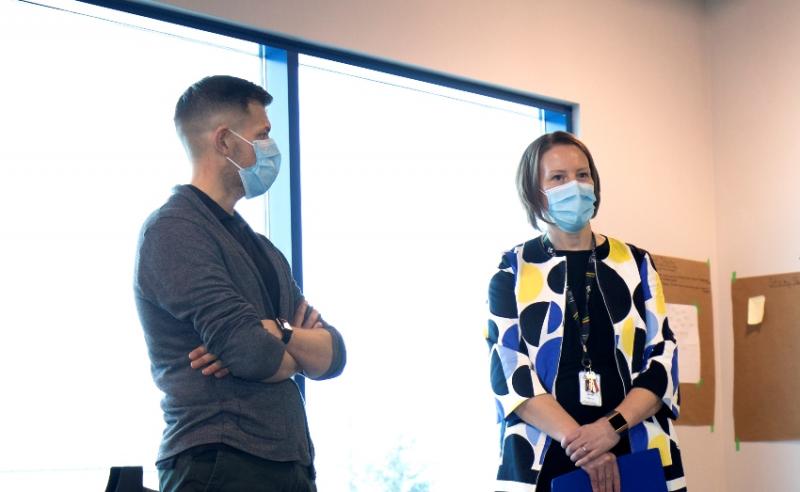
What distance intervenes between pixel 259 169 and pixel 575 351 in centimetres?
99

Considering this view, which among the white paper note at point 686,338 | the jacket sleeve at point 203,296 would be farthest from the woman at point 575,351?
the white paper note at point 686,338

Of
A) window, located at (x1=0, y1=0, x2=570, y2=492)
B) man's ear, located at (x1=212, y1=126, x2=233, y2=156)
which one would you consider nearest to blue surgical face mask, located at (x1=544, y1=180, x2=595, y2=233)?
window, located at (x1=0, y1=0, x2=570, y2=492)

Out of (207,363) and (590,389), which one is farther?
(590,389)

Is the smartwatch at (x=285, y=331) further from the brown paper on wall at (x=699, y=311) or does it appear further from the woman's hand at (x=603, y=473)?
the brown paper on wall at (x=699, y=311)

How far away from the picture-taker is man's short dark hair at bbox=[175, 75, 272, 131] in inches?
82.8

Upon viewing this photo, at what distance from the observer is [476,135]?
3.72 meters

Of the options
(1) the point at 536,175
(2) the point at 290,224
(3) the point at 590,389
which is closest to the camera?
(3) the point at 590,389

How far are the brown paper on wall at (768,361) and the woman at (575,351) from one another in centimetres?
144

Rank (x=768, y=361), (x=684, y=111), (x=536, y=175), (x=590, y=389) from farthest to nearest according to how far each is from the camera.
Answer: (x=684, y=111) < (x=768, y=361) < (x=536, y=175) < (x=590, y=389)

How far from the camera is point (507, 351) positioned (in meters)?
2.56

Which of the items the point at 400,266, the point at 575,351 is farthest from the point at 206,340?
the point at 400,266

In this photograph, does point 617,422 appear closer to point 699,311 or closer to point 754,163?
point 699,311

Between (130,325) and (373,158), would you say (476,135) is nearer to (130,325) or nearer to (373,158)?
(373,158)

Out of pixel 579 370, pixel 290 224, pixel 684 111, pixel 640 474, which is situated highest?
pixel 684 111
